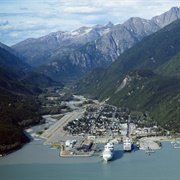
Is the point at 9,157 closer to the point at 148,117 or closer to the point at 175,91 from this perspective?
the point at 148,117

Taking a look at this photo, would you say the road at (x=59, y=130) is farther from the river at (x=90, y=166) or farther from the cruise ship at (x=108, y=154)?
the cruise ship at (x=108, y=154)

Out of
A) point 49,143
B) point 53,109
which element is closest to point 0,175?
point 49,143

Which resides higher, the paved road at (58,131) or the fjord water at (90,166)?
Result: the fjord water at (90,166)

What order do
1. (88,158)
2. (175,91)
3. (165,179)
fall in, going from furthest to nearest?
(175,91)
(88,158)
(165,179)

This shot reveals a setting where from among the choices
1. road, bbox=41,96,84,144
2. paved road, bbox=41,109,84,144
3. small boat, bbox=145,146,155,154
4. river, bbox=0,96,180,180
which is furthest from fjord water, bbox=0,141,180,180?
road, bbox=41,96,84,144

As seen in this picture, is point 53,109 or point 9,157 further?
point 53,109

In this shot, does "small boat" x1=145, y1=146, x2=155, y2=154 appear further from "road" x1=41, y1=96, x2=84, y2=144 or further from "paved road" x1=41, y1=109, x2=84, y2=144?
"paved road" x1=41, y1=109, x2=84, y2=144

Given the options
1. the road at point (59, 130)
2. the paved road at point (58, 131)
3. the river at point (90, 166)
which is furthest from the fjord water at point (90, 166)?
the road at point (59, 130)

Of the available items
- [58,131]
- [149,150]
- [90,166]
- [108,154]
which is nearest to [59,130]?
[58,131]
